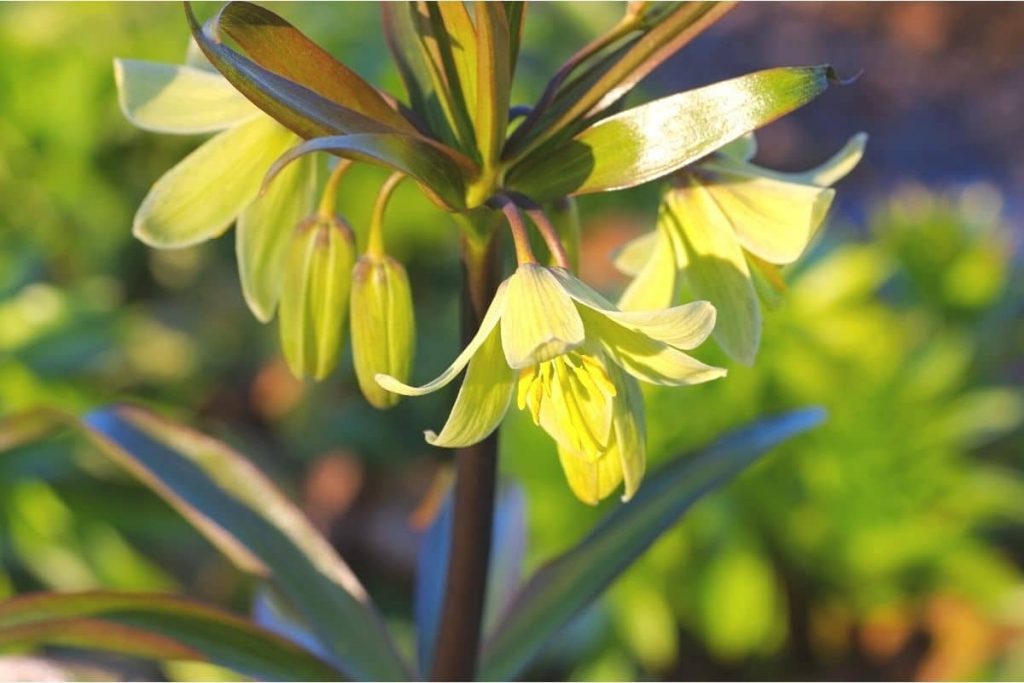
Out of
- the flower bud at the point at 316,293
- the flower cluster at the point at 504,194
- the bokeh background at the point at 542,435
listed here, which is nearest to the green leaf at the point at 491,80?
the flower cluster at the point at 504,194

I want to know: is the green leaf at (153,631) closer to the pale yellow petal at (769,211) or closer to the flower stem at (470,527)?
the flower stem at (470,527)

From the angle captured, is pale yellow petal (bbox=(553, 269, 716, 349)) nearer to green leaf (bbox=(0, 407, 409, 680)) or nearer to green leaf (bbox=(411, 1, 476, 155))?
green leaf (bbox=(411, 1, 476, 155))

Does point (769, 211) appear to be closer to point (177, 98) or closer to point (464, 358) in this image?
point (464, 358)

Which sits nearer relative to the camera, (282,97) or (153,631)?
(282,97)

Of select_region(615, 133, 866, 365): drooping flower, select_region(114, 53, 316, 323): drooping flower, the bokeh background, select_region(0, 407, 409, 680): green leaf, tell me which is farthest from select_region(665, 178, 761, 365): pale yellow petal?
Result: the bokeh background

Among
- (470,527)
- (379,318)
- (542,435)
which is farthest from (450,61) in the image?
(542,435)

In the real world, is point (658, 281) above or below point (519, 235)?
below
